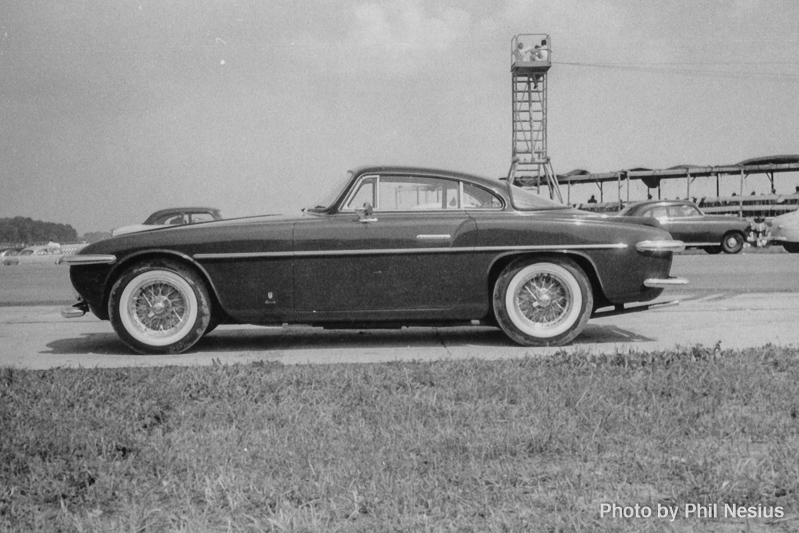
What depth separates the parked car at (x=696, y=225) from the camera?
64.0 feet

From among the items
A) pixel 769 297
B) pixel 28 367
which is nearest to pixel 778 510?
pixel 28 367

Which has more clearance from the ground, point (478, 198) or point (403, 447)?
point (478, 198)

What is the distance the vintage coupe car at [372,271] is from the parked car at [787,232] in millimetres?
14974

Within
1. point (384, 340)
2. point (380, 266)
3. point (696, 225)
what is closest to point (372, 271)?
point (380, 266)

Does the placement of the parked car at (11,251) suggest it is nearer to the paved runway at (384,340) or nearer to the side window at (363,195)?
the paved runway at (384,340)

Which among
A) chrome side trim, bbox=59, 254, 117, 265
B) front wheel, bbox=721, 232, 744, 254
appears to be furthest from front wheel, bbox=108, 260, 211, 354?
front wheel, bbox=721, 232, 744, 254

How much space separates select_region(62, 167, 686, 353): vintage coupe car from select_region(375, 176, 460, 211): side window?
14mm

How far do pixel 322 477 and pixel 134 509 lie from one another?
23.2 inches

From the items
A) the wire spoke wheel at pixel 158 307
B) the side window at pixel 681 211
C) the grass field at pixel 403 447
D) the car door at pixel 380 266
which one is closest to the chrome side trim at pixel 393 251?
the car door at pixel 380 266

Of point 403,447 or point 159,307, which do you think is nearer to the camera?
point 403,447

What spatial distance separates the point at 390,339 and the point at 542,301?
3.89 ft

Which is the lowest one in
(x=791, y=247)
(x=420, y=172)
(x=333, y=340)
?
(x=333, y=340)

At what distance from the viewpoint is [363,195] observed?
595 centimetres

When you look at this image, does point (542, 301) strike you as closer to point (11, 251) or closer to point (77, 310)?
point (77, 310)
